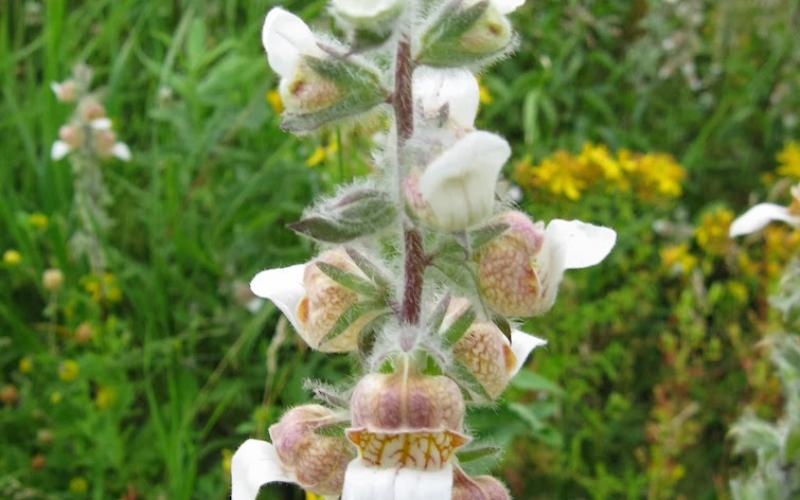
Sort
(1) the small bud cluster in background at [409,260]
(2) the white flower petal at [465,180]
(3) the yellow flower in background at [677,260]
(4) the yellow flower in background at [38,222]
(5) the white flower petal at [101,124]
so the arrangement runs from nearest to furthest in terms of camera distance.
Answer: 1. (2) the white flower petal at [465,180]
2. (1) the small bud cluster in background at [409,260]
3. (4) the yellow flower in background at [38,222]
4. (5) the white flower petal at [101,124]
5. (3) the yellow flower in background at [677,260]

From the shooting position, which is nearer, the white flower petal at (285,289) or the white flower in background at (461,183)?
the white flower in background at (461,183)

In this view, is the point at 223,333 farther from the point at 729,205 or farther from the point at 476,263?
the point at 729,205

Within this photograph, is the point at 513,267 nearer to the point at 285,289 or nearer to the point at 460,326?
the point at 460,326

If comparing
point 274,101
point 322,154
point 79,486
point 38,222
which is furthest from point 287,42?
point 274,101

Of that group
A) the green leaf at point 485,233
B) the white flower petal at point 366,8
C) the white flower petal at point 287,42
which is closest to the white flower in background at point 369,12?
the white flower petal at point 366,8

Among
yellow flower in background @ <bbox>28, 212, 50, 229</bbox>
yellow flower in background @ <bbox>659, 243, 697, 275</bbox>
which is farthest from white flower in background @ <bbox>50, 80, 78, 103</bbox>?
yellow flower in background @ <bbox>659, 243, 697, 275</bbox>

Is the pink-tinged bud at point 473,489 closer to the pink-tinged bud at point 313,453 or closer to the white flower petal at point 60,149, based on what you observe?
the pink-tinged bud at point 313,453
